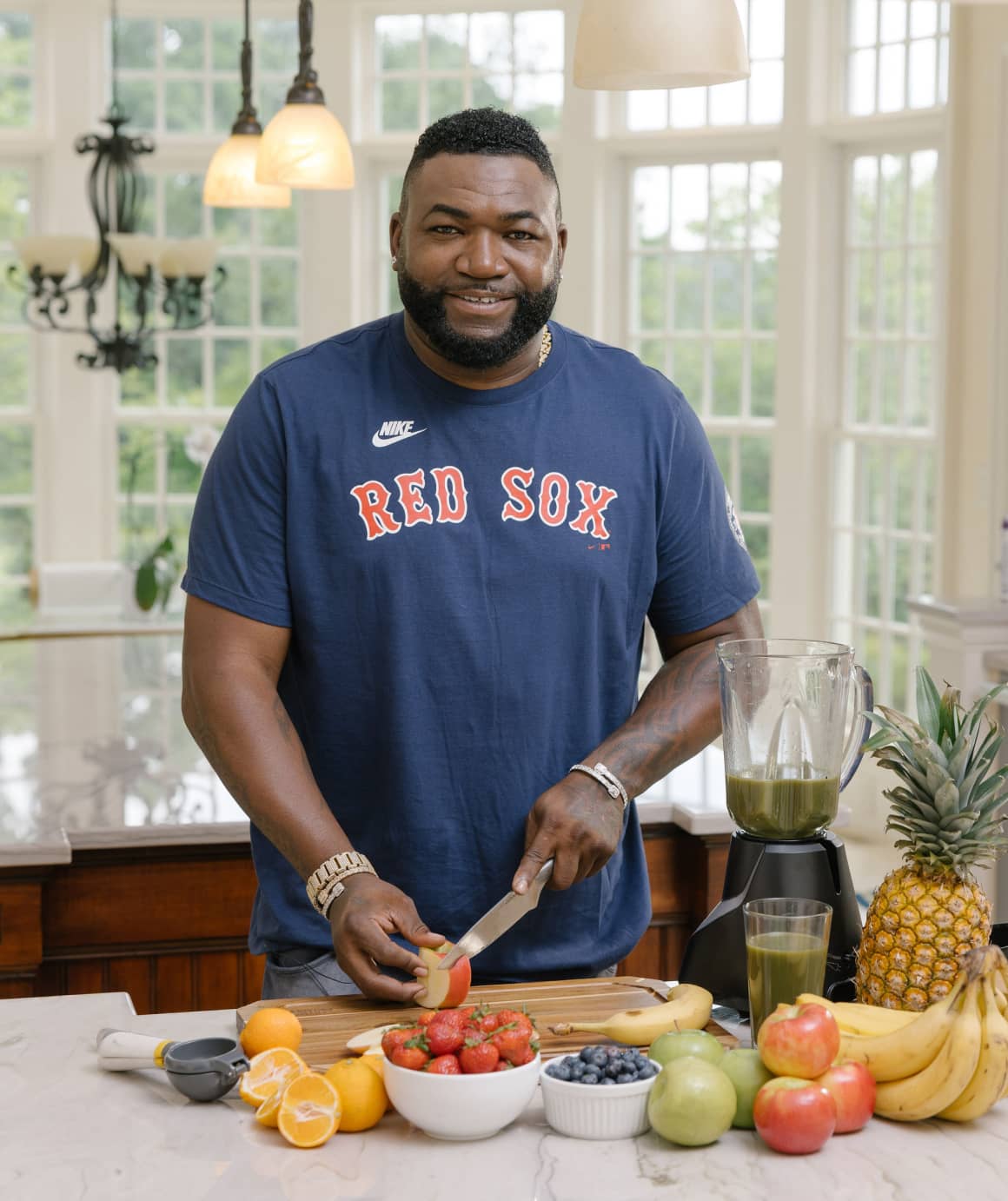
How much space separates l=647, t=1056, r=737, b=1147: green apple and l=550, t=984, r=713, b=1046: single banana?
172mm

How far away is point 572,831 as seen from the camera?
1823mm

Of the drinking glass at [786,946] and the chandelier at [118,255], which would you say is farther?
the chandelier at [118,255]

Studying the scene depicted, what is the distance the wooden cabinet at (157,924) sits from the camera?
2.73 m

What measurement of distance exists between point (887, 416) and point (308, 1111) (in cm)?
555

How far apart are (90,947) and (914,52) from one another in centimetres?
497

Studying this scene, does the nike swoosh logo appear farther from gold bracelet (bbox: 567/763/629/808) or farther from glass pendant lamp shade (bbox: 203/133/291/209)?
glass pendant lamp shade (bbox: 203/133/291/209)

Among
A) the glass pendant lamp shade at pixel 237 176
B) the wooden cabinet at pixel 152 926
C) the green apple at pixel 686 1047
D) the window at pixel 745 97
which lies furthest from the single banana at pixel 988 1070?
the window at pixel 745 97

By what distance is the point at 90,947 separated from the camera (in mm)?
2742

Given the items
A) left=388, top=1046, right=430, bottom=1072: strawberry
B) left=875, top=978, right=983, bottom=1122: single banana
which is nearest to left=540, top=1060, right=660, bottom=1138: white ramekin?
left=388, top=1046, right=430, bottom=1072: strawberry

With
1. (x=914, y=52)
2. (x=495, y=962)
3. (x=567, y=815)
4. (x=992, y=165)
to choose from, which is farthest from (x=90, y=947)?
(x=914, y=52)

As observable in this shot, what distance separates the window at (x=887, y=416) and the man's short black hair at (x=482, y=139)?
441cm

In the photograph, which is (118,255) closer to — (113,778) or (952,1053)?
(113,778)

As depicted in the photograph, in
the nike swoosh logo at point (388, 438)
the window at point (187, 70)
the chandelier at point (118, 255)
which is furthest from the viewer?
the window at point (187, 70)

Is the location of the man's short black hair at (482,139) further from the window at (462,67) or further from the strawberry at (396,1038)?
the window at (462,67)
